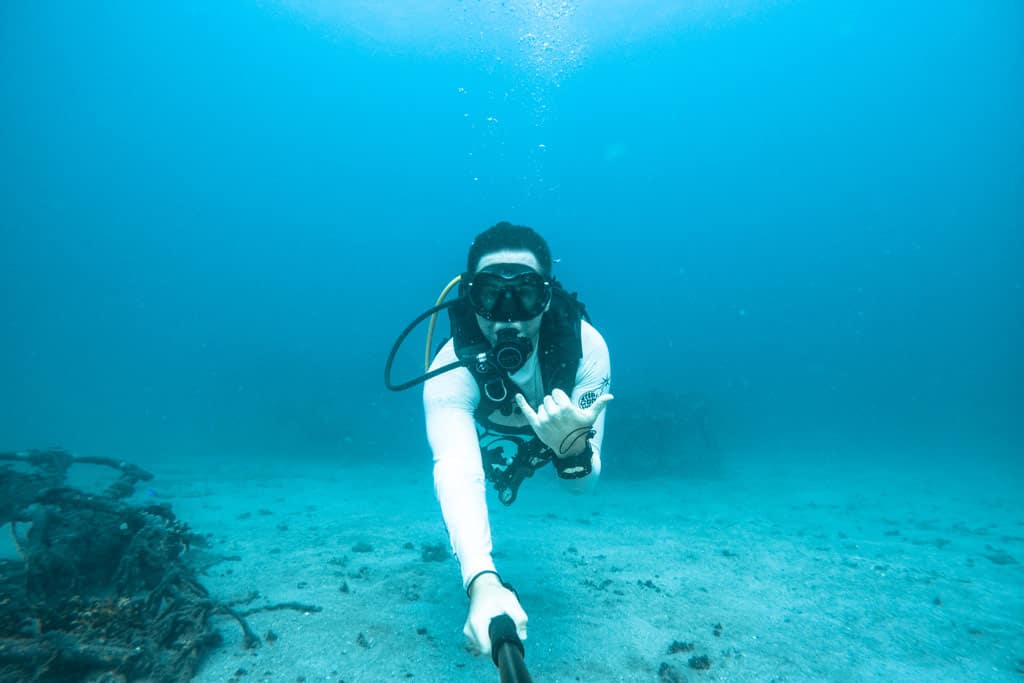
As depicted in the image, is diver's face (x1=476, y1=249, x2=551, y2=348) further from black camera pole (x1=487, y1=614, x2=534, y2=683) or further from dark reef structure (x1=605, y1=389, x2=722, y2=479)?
dark reef structure (x1=605, y1=389, x2=722, y2=479)

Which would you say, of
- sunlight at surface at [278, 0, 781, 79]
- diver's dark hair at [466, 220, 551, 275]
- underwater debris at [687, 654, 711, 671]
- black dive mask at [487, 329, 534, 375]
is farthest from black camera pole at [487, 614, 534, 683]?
sunlight at surface at [278, 0, 781, 79]

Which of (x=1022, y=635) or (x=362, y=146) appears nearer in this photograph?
(x=1022, y=635)

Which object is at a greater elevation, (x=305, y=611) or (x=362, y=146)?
(x=362, y=146)

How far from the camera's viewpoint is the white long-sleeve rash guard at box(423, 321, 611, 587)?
2195 millimetres

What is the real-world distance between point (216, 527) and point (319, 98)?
93965mm

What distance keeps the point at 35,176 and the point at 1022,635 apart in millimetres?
164705

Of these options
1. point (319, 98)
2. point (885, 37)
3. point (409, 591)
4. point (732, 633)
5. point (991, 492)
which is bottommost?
point (991, 492)

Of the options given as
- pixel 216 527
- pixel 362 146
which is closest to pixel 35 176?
pixel 362 146

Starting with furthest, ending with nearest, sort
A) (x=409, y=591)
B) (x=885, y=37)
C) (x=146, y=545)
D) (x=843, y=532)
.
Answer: (x=885, y=37) < (x=843, y=532) < (x=409, y=591) < (x=146, y=545)

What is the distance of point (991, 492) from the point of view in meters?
16.8

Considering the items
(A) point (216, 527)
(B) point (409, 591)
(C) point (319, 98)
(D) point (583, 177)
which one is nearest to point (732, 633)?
(B) point (409, 591)

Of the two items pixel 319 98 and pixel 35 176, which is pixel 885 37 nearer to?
pixel 319 98

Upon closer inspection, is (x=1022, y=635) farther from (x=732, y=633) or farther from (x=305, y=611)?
(x=305, y=611)

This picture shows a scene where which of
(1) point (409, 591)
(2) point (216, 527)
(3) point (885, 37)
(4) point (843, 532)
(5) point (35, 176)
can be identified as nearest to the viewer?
(1) point (409, 591)
